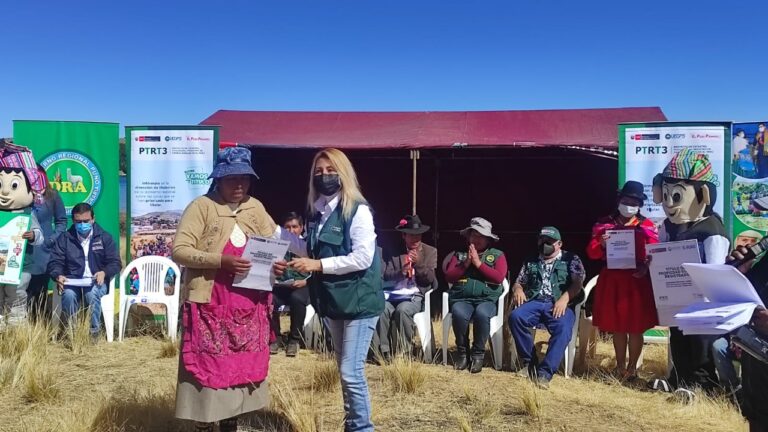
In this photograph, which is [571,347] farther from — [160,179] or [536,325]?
[160,179]

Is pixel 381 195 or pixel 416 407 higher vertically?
pixel 381 195

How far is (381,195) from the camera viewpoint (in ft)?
29.7

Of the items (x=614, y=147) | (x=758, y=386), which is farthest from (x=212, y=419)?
(x=614, y=147)

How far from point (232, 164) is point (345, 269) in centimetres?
78

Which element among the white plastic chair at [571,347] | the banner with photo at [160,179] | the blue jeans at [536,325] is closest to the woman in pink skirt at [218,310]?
the blue jeans at [536,325]

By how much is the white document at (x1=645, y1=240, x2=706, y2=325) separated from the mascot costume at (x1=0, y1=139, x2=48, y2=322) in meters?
5.57

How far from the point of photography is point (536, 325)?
17.3 feet

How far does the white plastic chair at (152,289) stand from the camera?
6.23m

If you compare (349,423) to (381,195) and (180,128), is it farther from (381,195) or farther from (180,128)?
(381,195)

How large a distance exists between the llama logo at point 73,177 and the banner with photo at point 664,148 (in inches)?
226

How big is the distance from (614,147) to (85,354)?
5860 millimetres

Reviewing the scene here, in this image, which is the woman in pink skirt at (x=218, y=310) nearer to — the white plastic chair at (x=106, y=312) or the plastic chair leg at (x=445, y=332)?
the plastic chair leg at (x=445, y=332)

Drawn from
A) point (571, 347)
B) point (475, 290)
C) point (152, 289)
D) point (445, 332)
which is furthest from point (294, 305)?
point (571, 347)

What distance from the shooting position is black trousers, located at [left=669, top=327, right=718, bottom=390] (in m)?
4.63
